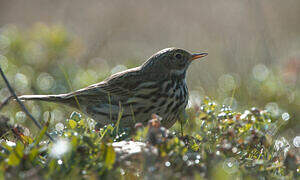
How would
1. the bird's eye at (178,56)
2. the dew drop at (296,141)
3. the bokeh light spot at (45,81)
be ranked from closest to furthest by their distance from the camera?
the dew drop at (296,141)
the bird's eye at (178,56)
the bokeh light spot at (45,81)

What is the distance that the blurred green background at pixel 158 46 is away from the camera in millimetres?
7551

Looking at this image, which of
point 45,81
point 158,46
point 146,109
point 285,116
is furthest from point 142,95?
point 158,46

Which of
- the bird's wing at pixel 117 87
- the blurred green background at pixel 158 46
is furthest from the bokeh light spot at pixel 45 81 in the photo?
the bird's wing at pixel 117 87

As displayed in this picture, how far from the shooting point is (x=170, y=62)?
6020mm

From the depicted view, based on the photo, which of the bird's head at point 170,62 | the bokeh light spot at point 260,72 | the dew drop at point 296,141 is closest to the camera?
the dew drop at point 296,141

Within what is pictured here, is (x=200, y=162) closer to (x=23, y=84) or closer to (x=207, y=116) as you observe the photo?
(x=207, y=116)

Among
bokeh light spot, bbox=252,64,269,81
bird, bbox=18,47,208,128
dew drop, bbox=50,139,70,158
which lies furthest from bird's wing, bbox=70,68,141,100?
bokeh light spot, bbox=252,64,269,81

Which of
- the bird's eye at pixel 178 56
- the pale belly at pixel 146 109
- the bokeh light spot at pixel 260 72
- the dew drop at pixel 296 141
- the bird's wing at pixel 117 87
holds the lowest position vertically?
the dew drop at pixel 296 141

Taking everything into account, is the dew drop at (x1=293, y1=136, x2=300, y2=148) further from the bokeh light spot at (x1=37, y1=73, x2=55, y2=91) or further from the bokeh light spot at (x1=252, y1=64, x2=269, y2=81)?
the bokeh light spot at (x1=37, y1=73, x2=55, y2=91)

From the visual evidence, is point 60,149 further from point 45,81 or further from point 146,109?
point 45,81

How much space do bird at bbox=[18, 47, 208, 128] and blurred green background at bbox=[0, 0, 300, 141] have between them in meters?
0.50

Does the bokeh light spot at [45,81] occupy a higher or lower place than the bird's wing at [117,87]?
higher

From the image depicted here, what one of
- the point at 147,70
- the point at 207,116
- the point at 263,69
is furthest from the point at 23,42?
the point at 207,116

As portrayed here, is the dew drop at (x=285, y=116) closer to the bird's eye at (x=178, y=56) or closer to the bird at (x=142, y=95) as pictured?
the bird at (x=142, y=95)
